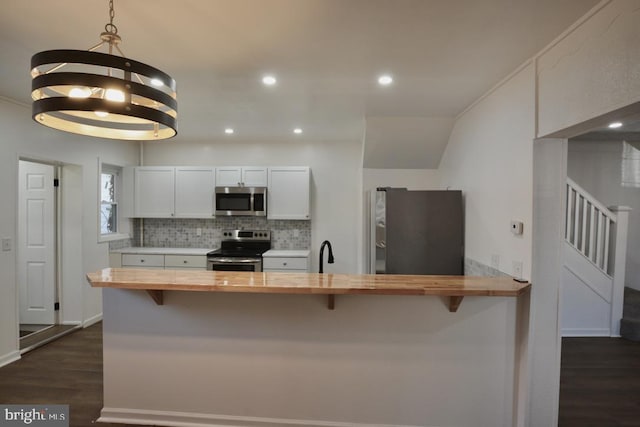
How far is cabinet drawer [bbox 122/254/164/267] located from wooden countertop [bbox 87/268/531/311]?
215cm

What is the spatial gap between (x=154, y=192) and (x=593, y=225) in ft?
19.0

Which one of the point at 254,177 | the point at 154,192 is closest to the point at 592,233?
the point at 254,177

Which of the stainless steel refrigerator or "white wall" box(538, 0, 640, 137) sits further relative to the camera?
the stainless steel refrigerator

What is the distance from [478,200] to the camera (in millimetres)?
2727

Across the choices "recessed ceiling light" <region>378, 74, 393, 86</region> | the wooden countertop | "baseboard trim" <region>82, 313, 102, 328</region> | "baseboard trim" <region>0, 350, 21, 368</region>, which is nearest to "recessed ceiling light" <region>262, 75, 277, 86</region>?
"recessed ceiling light" <region>378, 74, 393, 86</region>

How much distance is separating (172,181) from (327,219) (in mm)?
2289

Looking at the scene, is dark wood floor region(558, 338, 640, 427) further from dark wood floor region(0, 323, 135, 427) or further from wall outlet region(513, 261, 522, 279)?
dark wood floor region(0, 323, 135, 427)

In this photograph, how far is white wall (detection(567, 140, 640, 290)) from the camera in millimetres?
4383

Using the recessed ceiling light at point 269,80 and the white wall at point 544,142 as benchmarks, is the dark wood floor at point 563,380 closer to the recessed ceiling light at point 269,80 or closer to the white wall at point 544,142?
the white wall at point 544,142

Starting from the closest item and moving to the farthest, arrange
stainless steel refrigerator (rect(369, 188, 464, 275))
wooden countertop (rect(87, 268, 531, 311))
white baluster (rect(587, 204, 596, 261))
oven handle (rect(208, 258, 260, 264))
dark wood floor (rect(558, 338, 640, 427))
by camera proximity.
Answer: wooden countertop (rect(87, 268, 531, 311)) < dark wood floor (rect(558, 338, 640, 427)) < stainless steel refrigerator (rect(369, 188, 464, 275)) < white baluster (rect(587, 204, 596, 261)) < oven handle (rect(208, 258, 260, 264))

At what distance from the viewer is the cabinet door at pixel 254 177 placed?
13.8ft

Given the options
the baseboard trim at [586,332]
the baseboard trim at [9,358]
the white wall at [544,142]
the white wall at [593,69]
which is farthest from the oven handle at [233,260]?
the baseboard trim at [586,332]

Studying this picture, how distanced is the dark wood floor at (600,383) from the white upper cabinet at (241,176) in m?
3.82

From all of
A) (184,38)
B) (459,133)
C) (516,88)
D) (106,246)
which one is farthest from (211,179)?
(516,88)
